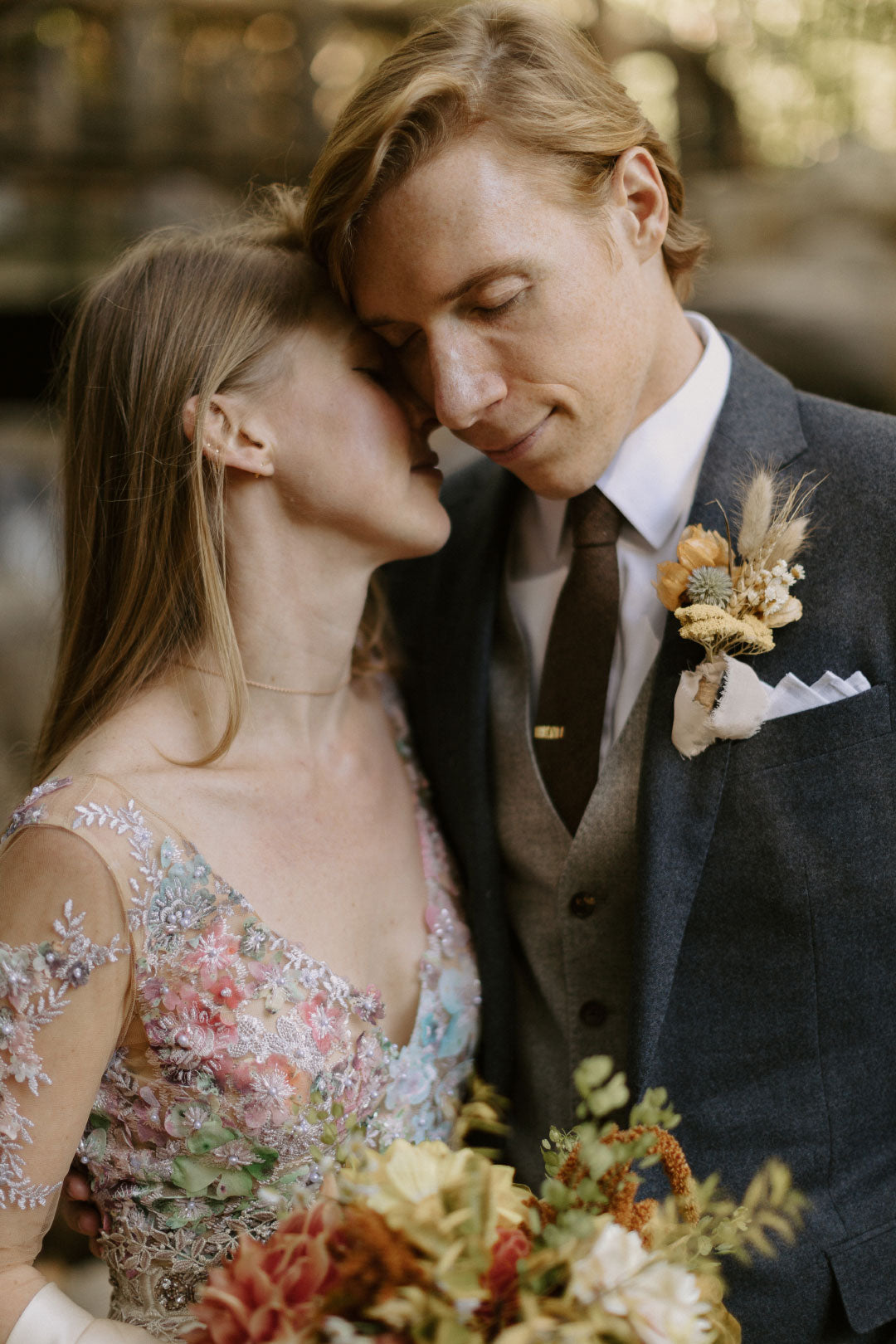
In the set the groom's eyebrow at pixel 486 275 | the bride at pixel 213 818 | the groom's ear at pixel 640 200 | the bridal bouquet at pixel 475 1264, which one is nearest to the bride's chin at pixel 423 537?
the bride at pixel 213 818

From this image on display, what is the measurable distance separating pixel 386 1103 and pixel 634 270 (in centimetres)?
120

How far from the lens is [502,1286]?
82 centimetres

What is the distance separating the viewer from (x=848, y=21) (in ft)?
18.1

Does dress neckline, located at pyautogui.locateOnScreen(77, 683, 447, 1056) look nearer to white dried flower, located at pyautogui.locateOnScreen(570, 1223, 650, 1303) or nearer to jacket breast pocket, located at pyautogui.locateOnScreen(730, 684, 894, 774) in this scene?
jacket breast pocket, located at pyautogui.locateOnScreen(730, 684, 894, 774)

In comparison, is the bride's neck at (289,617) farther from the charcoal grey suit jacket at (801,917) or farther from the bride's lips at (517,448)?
the charcoal grey suit jacket at (801,917)

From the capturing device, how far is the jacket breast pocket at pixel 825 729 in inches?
53.7

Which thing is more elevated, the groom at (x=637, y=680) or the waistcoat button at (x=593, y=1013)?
the groom at (x=637, y=680)

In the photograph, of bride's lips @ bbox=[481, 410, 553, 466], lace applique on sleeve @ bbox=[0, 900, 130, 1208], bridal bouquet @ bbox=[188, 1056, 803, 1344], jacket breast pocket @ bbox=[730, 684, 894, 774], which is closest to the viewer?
bridal bouquet @ bbox=[188, 1056, 803, 1344]

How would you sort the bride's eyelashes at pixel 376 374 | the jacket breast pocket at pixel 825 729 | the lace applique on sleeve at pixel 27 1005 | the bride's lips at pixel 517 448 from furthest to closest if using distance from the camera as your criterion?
1. the bride's eyelashes at pixel 376 374
2. the bride's lips at pixel 517 448
3. the jacket breast pocket at pixel 825 729
4. the lace applique on sleeve at pixel 27 1005

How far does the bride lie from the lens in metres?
1.30

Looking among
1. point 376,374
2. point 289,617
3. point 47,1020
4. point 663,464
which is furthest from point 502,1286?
point 376,374

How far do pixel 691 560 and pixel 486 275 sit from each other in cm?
44

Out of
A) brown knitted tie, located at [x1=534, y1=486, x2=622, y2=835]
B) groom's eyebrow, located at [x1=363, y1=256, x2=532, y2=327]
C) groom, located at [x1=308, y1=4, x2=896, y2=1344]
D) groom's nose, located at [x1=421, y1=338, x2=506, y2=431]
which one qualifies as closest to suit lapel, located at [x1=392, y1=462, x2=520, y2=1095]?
groom, located at [x1=308, y1=4, x2=896, y2=1344]

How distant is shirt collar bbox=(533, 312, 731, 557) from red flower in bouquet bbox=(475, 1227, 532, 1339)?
3.38 ft
